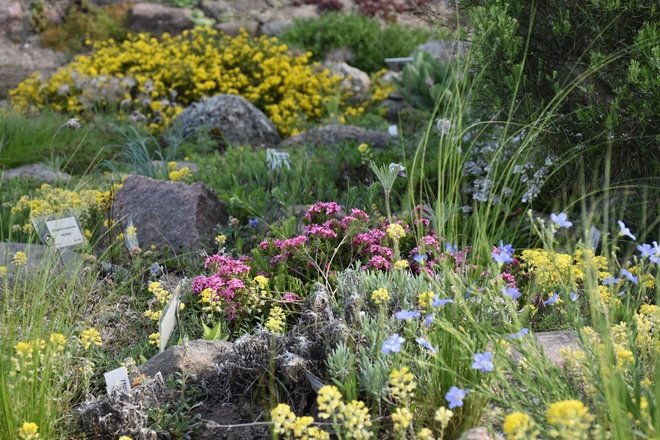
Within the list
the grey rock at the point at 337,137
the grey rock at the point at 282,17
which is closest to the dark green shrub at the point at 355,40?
the grey rock at the point at 282,17

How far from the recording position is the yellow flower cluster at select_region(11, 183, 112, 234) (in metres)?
4.98

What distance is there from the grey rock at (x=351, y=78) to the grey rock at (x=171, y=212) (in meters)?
5.35

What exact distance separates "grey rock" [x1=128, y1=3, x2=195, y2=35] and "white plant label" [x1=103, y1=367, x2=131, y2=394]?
10.8 metres

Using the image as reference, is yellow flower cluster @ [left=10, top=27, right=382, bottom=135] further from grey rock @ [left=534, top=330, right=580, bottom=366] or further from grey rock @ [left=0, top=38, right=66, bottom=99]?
grey rock @ [left=534, top=330, right=580, bottom=366]

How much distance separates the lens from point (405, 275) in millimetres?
3576

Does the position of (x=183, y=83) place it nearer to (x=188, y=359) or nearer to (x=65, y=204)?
(x=65, y=204)

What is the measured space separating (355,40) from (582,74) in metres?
7.99

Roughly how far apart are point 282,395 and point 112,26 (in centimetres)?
1081

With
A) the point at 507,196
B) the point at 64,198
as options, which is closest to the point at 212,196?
the point at 64,198

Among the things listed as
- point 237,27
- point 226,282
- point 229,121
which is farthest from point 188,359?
point 237,27

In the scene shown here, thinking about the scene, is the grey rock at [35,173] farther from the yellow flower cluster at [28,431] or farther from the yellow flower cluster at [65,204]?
the yellow flower cluster at [28,431]

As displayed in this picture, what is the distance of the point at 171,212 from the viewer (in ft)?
16.9

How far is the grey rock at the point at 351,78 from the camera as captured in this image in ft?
34.7

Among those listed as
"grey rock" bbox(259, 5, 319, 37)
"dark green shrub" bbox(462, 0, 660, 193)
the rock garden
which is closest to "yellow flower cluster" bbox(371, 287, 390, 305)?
the rock garden
